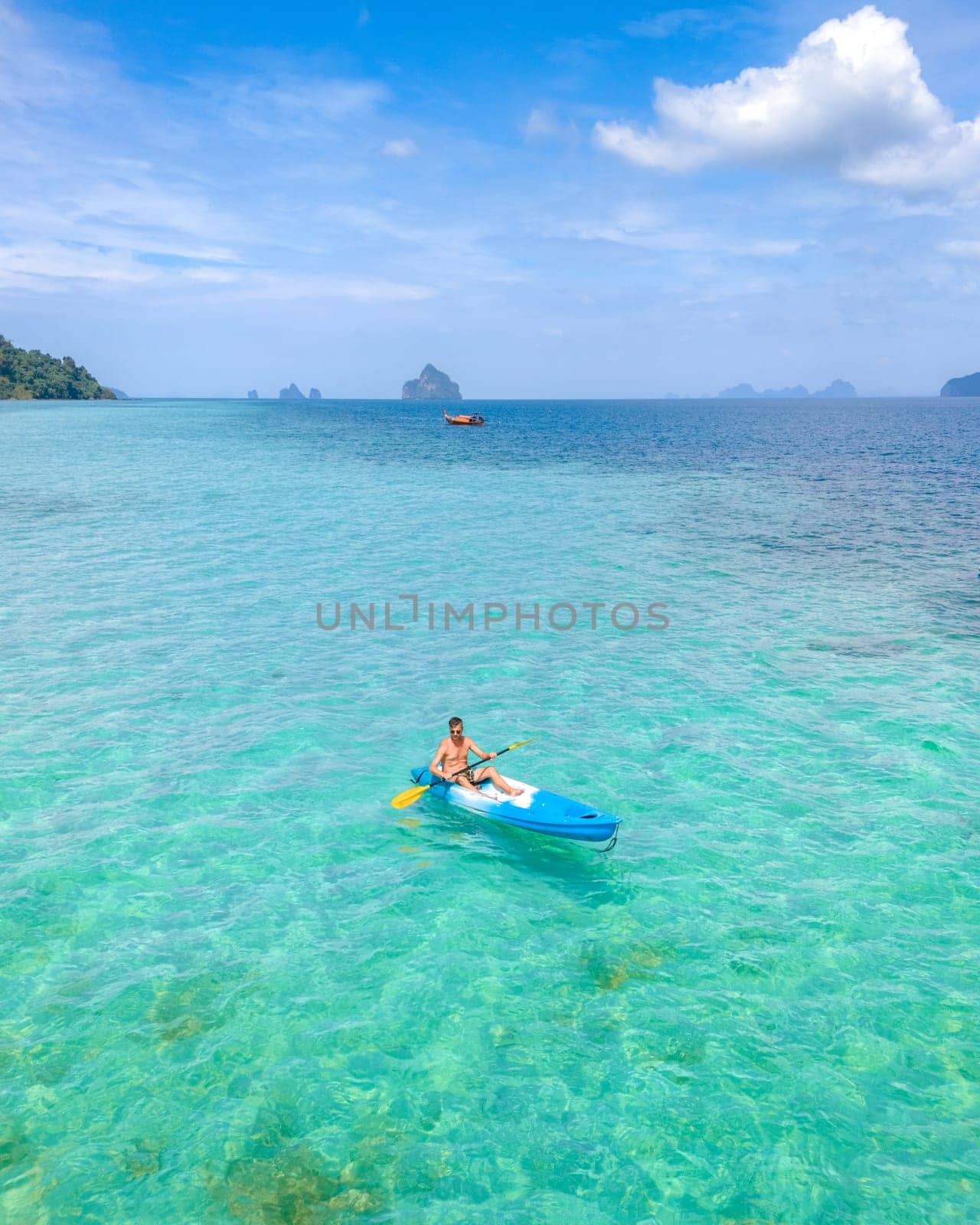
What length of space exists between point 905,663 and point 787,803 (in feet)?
34.8

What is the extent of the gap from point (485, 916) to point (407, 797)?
374 centimetres

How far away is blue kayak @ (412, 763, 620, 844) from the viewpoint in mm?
14250

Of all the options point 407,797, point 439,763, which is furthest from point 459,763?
point 407,797

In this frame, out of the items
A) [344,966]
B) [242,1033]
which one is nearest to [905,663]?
[344,966]

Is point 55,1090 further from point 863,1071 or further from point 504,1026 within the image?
point 863,1071

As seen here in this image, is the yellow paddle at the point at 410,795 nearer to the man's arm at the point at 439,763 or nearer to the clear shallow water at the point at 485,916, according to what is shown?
the man's arm at the point at 439,763

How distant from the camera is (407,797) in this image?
16484mm

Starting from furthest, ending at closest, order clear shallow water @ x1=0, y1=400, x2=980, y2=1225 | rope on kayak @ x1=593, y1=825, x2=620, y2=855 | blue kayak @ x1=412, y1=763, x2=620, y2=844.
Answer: rope on kayak @ x1=593, y1=825, x2=620, y2=855
blue kayak @ x1=412, y1=763, x2=620, y2=844
clear shallow water @ x1=0, y1=400, x2=980, y2=1225

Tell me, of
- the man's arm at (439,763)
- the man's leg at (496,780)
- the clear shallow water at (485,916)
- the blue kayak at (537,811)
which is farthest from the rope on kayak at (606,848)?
the man's arm at (439,763)

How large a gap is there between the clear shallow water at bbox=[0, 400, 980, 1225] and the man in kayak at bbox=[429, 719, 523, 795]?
87 centimetres

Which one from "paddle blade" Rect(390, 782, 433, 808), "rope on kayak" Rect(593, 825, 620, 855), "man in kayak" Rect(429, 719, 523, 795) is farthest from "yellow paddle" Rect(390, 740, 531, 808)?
"rope on kayak" Rect(593, 825, 620, 855)

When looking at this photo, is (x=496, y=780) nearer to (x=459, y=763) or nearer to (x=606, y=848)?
(x=459, y=763)

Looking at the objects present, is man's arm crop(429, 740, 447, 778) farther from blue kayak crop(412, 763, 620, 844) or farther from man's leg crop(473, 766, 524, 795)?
man's leg crop(473, 766, 524, 795)

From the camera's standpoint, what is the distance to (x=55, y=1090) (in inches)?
388
